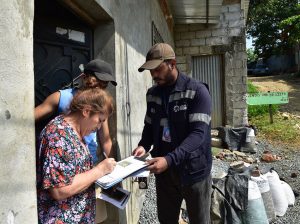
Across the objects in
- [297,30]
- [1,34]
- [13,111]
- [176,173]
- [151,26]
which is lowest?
[176,173]

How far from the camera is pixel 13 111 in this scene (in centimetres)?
154

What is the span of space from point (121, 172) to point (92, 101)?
0.54 m

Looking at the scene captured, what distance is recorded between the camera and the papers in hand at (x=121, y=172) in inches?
79.1

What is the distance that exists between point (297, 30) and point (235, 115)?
35.2 ft

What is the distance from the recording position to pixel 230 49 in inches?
382

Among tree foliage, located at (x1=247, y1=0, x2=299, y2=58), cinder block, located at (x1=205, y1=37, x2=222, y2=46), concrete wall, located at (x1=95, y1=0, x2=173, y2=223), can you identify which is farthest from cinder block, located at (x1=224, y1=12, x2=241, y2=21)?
tree foliage, located at (x1=247, y1=0, x2=299, y2=58)

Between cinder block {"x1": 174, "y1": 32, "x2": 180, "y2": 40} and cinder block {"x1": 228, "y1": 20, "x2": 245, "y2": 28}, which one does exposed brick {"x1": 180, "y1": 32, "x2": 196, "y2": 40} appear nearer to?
cinder block {"x1": 174, "y1": 32, "x2": 180, "y2": 40}

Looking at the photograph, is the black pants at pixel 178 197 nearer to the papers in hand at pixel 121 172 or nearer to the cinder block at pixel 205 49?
the papers in hand at pixel 121 172

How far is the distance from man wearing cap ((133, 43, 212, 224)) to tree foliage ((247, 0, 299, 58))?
25566 millimetres

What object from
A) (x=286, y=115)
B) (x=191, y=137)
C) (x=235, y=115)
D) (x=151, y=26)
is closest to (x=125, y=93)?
(x=191, y=137)

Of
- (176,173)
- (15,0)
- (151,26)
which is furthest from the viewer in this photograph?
(151,26)

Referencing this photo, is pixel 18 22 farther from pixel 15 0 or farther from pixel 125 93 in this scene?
pixel 125 93

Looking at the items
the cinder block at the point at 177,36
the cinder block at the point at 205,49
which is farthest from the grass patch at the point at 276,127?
the cinder block at the point at 177,36

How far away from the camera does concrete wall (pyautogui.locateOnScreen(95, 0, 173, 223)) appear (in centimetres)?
335
